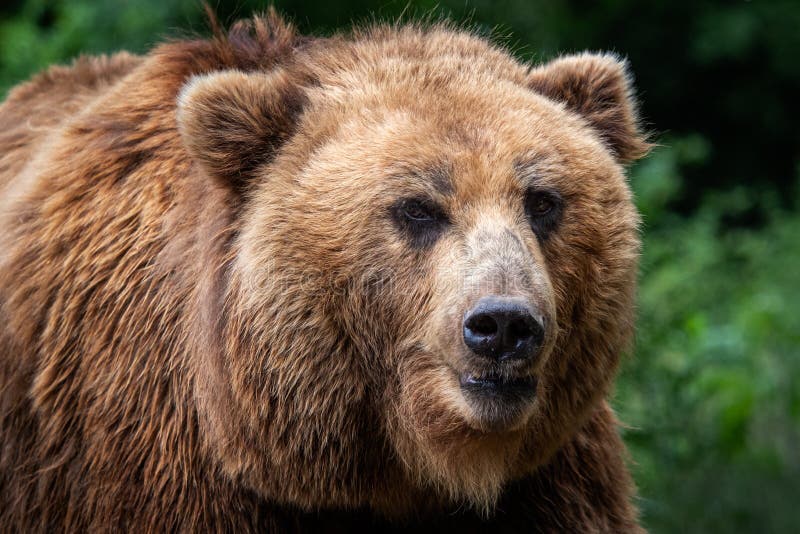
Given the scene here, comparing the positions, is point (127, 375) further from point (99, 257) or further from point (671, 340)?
point (671, 340)

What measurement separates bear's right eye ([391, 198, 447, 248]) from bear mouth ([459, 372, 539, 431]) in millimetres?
537

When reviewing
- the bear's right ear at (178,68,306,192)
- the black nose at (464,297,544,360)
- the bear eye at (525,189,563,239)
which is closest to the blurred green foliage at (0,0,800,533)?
the bear's right ear at (178,68,306,192)

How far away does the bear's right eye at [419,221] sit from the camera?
14.6ft

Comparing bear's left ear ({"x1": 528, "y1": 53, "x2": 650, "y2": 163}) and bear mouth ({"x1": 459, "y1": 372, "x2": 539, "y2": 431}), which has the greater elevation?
bear's left ear ({"x1": 528, "y1": 53, "x2": 650, "y2": 163})

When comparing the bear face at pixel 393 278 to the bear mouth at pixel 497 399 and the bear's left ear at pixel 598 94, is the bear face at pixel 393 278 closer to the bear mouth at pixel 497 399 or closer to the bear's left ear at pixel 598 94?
the bear mouth at pixel 497 399

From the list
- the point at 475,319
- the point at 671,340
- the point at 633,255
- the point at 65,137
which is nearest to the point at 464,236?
the point at 475,319

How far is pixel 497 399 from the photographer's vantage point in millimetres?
4258

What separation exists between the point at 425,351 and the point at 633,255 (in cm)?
98

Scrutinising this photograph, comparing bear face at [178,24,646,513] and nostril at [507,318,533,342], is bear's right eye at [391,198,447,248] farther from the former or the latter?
nostril at [507,318,533,342]

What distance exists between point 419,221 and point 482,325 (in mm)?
558

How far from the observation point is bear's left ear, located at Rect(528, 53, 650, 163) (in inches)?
201

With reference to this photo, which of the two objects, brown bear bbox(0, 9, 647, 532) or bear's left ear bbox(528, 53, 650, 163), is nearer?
brown bear bbox(0, 9, 647, 532)

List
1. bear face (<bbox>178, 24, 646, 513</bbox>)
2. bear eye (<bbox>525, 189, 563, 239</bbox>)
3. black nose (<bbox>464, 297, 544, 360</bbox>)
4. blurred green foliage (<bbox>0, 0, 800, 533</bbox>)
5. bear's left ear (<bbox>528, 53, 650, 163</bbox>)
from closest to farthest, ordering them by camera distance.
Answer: black nose (<bbox>464, 297, 544, 360</bbox>)
bear face (<bbox>178, 24, 646, 513</bbox>)
bear eye (<bbox>525, 189, 563, 239</bbox>)
bear's left ear (<bbox>528, 53, 650, 163</bbox>)
blurred green foliage (<bbox>0, 0, 800, 533</bbox>)

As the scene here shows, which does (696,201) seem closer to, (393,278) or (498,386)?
(393,278)
